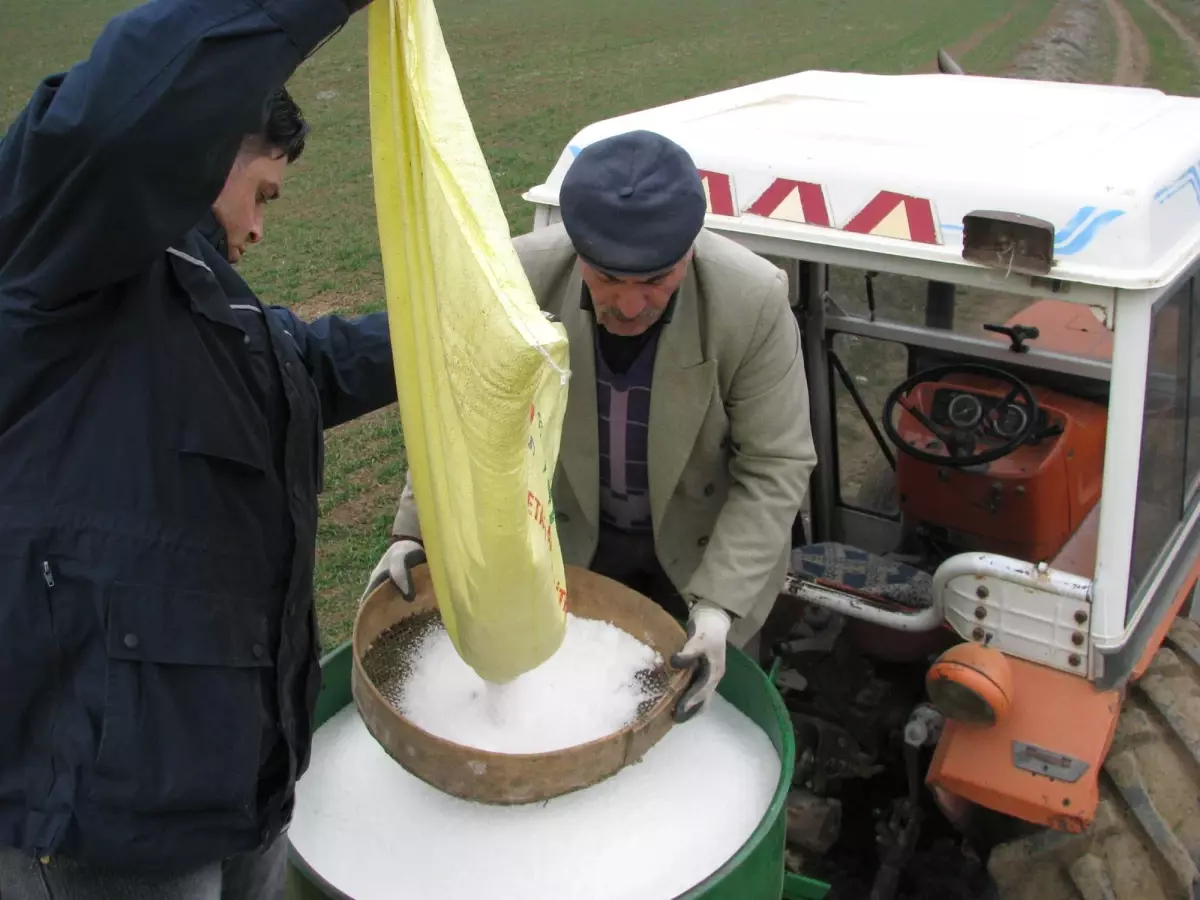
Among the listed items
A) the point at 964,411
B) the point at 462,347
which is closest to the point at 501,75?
the point at 964,411

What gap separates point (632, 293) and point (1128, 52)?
18562mm

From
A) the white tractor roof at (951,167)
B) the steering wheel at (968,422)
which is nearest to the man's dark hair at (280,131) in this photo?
the white tractor roof at (951,167)

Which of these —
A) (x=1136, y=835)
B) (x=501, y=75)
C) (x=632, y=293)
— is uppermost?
(x=632, y=293)

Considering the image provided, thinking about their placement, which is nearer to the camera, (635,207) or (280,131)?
(280,131)

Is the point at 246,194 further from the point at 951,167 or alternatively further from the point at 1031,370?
the point at 1031,370

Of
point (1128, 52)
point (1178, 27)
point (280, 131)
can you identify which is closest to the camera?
point (280, 131)

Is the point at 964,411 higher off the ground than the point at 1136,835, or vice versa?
the point at 964,411

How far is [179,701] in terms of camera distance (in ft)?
5.10

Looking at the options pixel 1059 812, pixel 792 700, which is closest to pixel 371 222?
pixel 792 700

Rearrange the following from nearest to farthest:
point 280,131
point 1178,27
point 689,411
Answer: point 280,131, point 689,411, point 1178,27

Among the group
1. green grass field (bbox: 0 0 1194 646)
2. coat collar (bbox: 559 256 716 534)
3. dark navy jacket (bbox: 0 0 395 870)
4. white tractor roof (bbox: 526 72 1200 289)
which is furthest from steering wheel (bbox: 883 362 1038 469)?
green grass field (bbox: 0 0 1194 646)

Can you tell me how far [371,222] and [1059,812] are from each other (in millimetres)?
8449

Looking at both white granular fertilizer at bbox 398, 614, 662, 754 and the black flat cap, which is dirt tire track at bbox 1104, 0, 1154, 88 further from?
white granular fertilizer at bbox 398, 614, 662, 754

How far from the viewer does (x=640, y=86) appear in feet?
50.6
